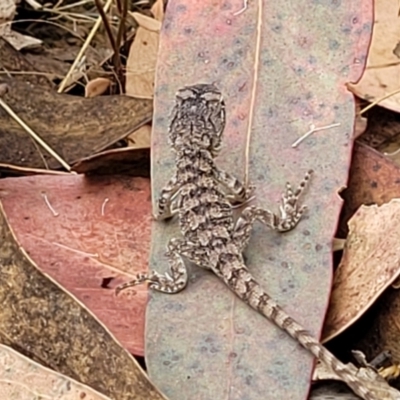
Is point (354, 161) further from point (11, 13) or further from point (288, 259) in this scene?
point (11, 13)

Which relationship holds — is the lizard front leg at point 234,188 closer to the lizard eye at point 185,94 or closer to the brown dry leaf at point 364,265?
the lizard eye at point 185,94

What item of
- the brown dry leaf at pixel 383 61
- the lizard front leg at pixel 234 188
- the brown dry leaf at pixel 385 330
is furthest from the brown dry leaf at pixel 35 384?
the brown dry leaf at pixel 383 61

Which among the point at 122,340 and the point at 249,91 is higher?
the point at 249,91

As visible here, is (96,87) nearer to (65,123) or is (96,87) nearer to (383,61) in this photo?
(65,123)

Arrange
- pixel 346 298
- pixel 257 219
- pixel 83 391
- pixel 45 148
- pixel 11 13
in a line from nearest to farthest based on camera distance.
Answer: pixel 83 391 < pixel 346 298 < pixel 257 219 < pixel 45 148 < pixel 11 13

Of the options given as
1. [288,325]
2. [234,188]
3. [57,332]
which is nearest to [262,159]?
[234,188]

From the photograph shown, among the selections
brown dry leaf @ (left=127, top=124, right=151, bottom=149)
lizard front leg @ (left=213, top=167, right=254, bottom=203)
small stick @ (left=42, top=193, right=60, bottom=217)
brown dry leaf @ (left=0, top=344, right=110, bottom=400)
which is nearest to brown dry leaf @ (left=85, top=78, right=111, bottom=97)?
brown dry leaf @ (left=127, top=124, right=151, bottom=149)

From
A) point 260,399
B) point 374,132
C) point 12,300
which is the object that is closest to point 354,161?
point 374,132
